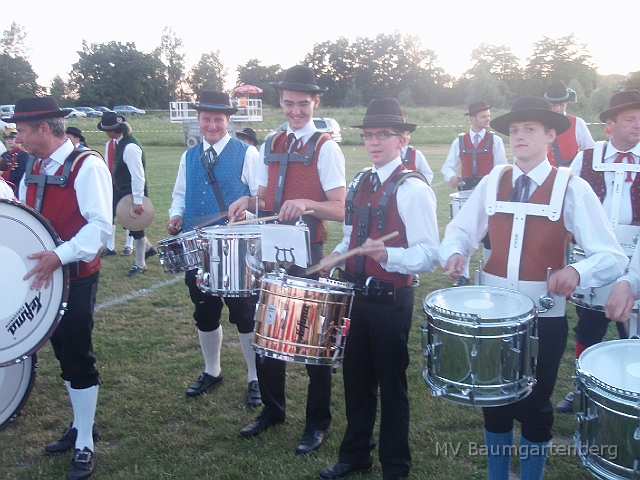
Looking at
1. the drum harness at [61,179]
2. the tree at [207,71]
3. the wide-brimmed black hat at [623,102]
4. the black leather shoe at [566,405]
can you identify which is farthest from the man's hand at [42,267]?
the tree at [207,71]

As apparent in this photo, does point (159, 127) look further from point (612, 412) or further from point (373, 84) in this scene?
point (373, 84)

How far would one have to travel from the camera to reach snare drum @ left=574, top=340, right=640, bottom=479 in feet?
6.63

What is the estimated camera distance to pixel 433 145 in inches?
1182

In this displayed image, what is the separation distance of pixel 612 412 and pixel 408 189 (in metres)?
1.49

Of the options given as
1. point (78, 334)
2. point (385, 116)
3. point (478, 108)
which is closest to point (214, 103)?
point (385, 116)

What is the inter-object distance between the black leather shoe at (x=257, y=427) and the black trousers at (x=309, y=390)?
1.1 inches

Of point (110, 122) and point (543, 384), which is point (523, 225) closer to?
point (543, 384)

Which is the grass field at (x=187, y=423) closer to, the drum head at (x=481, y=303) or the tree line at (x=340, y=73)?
the drum head at (x=481, y=303)

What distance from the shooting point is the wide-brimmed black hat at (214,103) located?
14.7 ft

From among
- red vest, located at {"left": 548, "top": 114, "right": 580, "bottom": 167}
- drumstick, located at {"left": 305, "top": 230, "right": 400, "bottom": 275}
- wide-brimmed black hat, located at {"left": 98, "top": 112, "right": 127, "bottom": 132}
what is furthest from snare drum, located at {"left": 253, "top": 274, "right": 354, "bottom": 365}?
wide-brimmed black hat, located at {"left": 98, "top": 112, "right": 127, "bottom": 132}

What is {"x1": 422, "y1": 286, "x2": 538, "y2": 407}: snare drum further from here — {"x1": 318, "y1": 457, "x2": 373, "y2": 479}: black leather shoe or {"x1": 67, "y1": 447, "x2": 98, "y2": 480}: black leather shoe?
{"x1": 67, "y1": 447, "x2": 98, "y2": 480}: black leather shoe

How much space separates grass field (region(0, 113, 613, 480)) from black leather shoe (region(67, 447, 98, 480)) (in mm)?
60

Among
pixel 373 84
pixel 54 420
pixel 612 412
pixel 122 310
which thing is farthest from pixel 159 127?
pixel 373 84

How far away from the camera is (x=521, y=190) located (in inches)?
113
